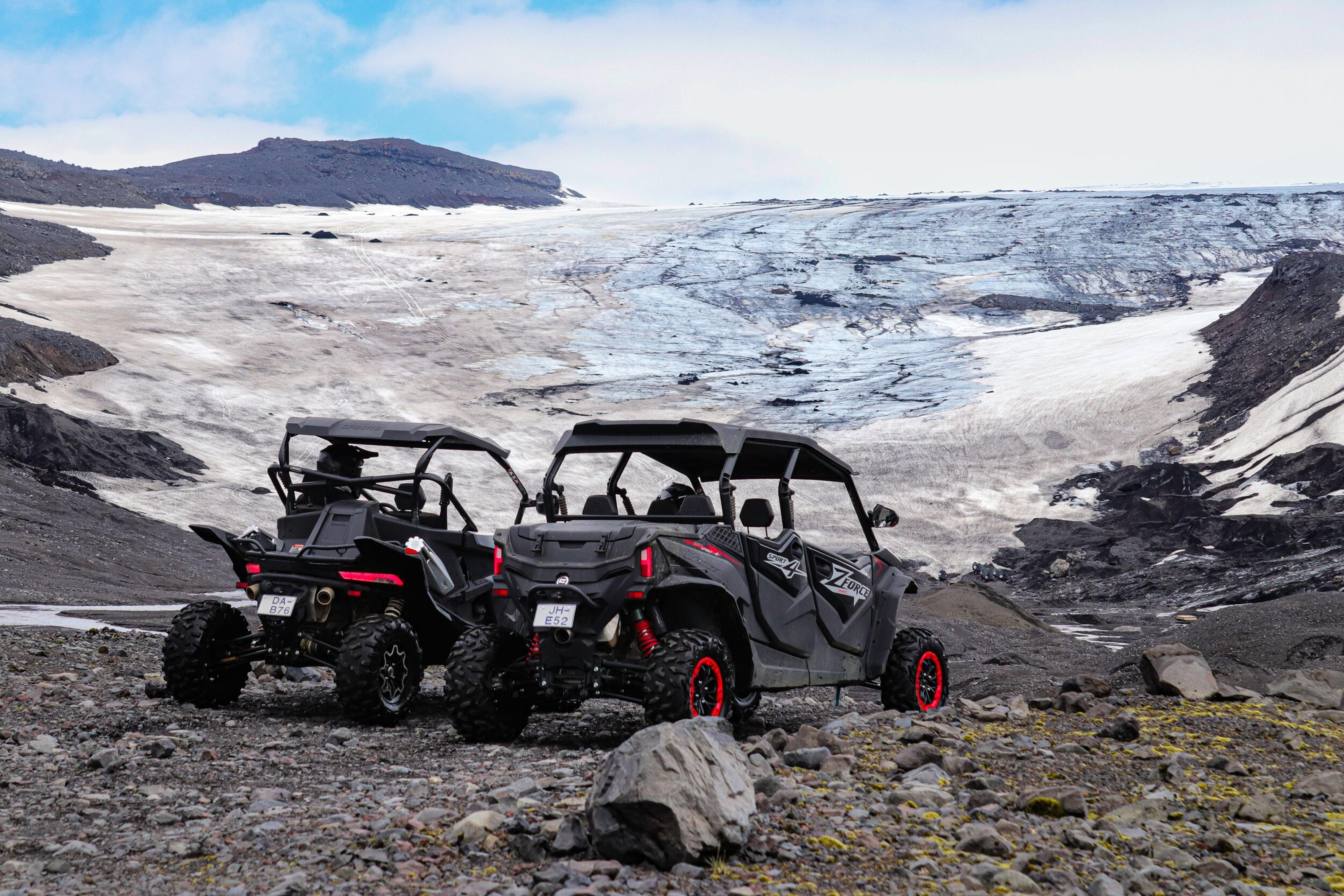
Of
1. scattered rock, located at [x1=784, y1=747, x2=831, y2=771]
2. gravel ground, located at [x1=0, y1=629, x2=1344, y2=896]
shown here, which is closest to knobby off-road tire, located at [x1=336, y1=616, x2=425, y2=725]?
gravel ground, located at [x1=0, y1=629, x2=1344, y2=896]

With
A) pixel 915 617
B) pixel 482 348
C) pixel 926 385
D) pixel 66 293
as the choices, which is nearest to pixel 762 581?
pixel 915 617

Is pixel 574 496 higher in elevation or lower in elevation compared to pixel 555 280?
lower

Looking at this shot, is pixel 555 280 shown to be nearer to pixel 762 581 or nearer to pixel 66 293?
pixel 66 293

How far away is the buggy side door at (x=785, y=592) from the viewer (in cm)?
722

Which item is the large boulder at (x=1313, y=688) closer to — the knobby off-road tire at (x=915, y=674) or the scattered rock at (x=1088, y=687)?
the scattered rock at (x=1088, y=687)

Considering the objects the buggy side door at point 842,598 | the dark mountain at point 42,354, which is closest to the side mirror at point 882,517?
the buggy side door at point 842,598

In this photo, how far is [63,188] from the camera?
80.2 metres

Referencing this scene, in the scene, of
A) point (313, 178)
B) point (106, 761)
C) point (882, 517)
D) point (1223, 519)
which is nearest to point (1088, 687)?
point (882, 517)

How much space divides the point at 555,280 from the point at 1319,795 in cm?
5658

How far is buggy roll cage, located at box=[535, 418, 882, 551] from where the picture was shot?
724 centimetres

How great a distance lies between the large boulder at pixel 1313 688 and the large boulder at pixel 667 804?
5481 mm

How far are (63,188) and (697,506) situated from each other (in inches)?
3353

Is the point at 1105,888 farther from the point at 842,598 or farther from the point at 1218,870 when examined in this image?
the point at 842,598

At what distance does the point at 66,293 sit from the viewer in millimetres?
47781
